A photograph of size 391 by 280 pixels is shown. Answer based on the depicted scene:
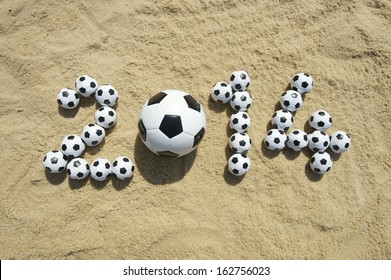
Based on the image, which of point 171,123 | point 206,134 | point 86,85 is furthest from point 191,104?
point 86,85

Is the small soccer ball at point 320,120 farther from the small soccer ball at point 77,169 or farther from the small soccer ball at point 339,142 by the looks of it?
the small soccer ball at point 77,169

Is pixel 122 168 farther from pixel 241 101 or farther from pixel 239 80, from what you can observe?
pixel 239 80

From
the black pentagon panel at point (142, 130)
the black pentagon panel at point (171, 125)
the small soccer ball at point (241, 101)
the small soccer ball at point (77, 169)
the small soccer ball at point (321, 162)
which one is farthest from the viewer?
the small soccer ball at point (241, 101)

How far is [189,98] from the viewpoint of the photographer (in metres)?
3.90

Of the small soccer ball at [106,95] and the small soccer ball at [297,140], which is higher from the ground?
the small soccer ball at [106,95]

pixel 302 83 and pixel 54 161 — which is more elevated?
pixel 302 83

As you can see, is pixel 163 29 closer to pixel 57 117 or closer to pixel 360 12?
pixel 57 117

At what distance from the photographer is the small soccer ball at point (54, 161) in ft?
13.5

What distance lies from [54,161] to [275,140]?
2396 mm

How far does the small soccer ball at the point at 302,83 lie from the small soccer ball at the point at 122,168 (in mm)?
2061

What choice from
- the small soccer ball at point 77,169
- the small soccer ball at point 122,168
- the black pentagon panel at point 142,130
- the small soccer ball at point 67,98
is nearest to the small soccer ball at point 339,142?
the black pentagon panel at point 142,130

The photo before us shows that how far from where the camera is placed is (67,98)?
4.26m

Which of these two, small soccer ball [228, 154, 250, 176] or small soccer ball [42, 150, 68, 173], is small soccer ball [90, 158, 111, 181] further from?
small soccer ball [228, 154, 250, 176]

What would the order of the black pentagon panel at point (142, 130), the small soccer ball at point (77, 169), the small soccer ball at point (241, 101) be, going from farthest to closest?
the small soccer ball at point (241, 101), the small soccer ball at point (77, 169), the black pentagon panel at point (142, 130)
